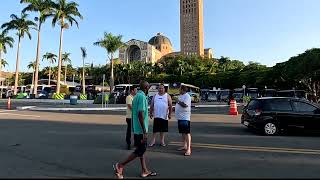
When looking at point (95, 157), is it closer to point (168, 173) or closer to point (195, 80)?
point (168, 173)

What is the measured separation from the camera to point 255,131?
18.0m

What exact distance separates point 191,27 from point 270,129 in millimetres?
178848

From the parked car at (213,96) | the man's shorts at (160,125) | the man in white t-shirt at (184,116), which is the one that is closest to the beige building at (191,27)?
the parked car at (213,96)

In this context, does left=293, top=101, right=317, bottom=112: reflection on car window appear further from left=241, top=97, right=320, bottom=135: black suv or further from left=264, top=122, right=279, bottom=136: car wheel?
left=264, top=122, right=279, bottom=136: car wheel

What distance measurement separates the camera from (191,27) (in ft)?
634

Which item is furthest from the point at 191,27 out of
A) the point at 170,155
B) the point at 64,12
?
the point at 170,155

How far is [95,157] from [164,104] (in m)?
2.59

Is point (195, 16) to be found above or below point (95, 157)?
above

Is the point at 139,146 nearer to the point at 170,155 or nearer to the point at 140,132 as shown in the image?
the point at 140,132

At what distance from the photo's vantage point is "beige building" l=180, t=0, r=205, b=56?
19038 centimetres

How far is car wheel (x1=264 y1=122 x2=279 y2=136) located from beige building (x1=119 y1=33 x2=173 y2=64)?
145095mm

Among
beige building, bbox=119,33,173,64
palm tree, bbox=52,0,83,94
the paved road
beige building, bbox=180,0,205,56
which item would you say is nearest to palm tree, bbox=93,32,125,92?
palm tree, bbox=52,0,83,94

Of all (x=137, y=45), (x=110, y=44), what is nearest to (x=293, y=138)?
(x=110, y=44)

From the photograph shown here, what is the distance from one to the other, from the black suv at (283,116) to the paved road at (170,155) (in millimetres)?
451
